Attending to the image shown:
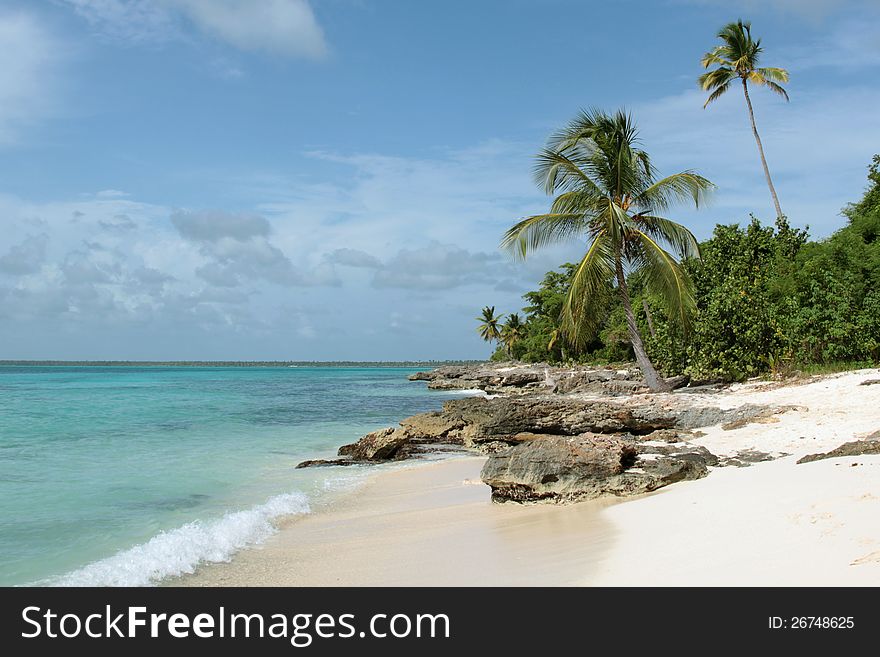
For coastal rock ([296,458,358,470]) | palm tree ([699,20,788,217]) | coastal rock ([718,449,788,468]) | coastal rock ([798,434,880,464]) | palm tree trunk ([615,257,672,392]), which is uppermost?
palm tree ([699,20,788,217])

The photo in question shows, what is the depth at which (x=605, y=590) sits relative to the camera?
3.88m

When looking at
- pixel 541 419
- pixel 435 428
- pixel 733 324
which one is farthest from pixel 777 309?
pixel 435 428

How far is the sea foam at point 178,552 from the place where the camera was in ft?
18.1

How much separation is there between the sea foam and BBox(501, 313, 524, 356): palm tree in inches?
3109

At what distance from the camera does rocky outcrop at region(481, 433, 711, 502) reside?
7.00 m

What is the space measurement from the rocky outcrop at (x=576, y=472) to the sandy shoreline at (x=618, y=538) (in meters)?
0.24

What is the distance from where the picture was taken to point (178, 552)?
606 centimetres

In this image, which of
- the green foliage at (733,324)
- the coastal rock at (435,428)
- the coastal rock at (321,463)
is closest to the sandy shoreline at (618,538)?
the coastal rock at (321,463)

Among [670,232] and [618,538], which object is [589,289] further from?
[618,538]

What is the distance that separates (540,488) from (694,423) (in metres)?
6.54

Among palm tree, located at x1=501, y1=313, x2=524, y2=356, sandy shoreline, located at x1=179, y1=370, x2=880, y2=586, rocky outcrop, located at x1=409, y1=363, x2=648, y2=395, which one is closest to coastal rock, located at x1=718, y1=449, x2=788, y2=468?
sandy shoreline, located at x1=179, y1=370, x2=880, y2=586

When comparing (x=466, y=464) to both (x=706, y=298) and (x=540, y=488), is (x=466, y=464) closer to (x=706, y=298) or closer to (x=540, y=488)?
(x=540, y=488)

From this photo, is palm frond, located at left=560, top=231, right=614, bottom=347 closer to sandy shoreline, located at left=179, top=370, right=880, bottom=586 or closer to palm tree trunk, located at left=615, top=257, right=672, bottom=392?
palm tree trunk, located at left=615, top=257, right=672, bottom=392

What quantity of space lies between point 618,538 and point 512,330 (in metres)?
82.7
